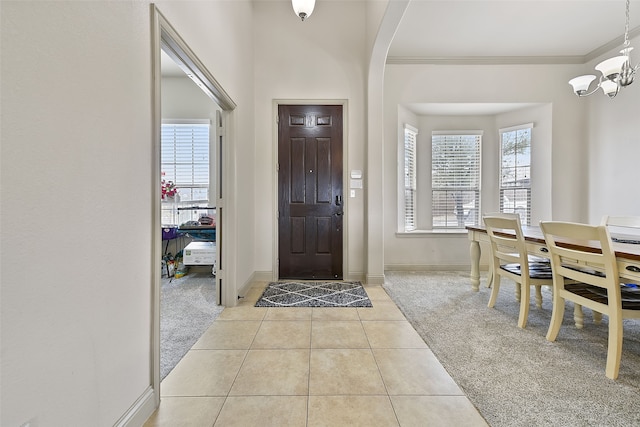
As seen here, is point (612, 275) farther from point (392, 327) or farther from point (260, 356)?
point (260, 356)

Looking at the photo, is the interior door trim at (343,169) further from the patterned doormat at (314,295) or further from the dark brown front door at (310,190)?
the patterned doormat at (314,295)

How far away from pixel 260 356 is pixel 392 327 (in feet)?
3.74

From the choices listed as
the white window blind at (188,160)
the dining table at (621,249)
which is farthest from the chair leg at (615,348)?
the white window blind at (188,160)

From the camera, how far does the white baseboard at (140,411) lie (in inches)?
50.0

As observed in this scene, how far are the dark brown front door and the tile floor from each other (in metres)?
1.42

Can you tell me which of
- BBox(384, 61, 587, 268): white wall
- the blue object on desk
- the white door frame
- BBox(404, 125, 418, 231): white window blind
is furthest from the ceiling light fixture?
the blue object on desk

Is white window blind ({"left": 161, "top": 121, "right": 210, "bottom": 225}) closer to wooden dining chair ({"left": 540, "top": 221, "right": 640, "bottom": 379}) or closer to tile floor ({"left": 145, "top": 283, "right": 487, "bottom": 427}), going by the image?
tile floor ({"left": 145, "top": 283, "right": 487, "bottom": 427})

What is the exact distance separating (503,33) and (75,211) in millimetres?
4902

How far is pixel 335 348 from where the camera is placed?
82.7 inches

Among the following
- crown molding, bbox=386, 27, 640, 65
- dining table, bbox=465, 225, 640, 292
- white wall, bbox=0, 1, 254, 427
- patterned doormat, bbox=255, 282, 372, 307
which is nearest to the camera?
white wall, bbox=0, 1, 254, 427

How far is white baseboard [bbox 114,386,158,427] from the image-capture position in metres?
1.27

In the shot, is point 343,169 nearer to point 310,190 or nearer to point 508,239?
point 310,190

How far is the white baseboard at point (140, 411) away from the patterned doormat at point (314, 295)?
153cm

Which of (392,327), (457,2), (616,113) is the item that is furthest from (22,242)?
(616,113)
